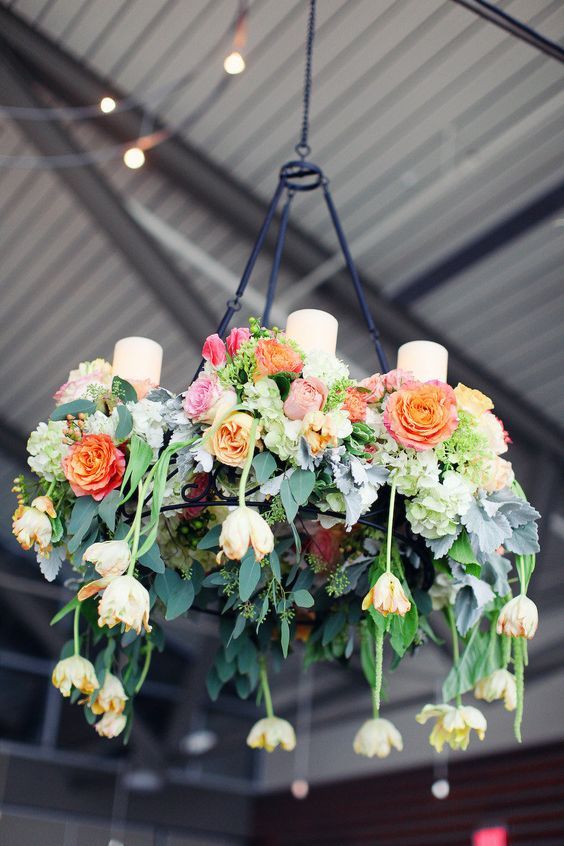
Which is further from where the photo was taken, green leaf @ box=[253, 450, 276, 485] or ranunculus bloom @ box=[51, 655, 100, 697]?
ranunculus bloom @ box=[51, 655, 100, 697]

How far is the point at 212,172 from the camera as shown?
5238mm

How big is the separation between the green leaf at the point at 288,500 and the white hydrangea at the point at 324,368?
0.66 ft

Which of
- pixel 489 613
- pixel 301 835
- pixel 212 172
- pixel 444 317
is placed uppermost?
pixel 212 172

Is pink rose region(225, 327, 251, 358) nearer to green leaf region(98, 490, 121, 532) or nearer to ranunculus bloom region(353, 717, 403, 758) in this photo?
green leaf region(98, 490, 121, 532)

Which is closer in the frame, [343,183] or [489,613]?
[489,613]

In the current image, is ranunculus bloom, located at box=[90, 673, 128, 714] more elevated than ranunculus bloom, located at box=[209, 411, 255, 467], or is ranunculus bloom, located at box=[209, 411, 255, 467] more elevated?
ranunculus bloom, located at box=[209, 411, 255, 467]

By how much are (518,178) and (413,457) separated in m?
3.51

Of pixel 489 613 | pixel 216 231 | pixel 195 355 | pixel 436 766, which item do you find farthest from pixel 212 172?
pixel 436 766

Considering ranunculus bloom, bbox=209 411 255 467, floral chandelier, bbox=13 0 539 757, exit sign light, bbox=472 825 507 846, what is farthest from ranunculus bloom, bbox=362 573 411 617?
exit sign light, bbox=472 825 507 846

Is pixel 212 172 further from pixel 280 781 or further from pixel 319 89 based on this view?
pixel 280 781

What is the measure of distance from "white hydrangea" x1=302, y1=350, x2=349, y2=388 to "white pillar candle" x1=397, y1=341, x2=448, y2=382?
0.22 m

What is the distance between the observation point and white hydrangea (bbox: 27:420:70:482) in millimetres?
1786

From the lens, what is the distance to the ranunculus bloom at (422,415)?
1637 mm

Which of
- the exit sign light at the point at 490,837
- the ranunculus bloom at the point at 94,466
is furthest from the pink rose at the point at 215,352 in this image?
the exit sign light at the point at 490,837
